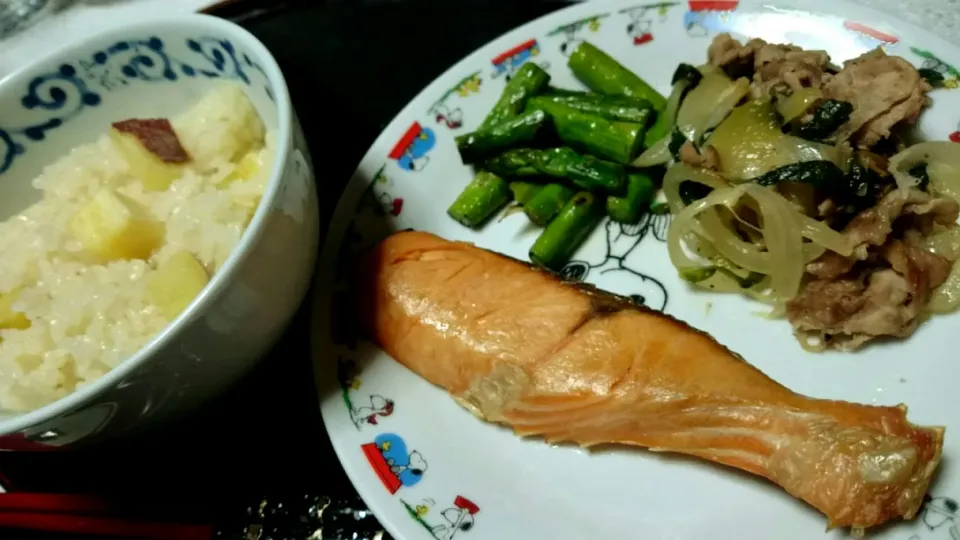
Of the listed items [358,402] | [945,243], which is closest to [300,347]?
[358,402]

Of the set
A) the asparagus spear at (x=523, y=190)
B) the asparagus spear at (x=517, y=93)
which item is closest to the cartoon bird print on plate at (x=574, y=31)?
the asparagus spear at (x=517, y=93)

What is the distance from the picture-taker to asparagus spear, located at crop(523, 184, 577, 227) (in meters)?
2.35

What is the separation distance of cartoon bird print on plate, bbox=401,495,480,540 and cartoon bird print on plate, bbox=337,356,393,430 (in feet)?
0.84

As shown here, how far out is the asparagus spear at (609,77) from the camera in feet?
8.17

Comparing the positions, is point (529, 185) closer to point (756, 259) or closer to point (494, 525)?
point (756, 259)

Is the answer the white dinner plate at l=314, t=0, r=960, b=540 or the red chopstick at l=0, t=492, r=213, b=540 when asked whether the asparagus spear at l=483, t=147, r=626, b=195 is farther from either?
the red chopstick at l=0, t=492, r=213, b=540

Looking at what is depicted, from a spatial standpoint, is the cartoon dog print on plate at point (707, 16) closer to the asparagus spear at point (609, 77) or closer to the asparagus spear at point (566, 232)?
the asparagus spear at point (609, 77)

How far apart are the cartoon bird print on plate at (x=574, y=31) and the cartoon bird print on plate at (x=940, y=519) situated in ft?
5.63

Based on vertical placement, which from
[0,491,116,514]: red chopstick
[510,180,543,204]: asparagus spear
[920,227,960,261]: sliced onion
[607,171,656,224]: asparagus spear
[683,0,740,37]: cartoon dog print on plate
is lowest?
[0,491,116,514]: red chopstick

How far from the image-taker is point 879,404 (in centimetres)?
180

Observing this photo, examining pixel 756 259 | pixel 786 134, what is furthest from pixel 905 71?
pixel 756 259

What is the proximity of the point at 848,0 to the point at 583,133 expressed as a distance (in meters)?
0.90

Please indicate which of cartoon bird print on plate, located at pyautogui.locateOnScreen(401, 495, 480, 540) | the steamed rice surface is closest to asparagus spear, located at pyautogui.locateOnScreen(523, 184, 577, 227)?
the steamed rice surface

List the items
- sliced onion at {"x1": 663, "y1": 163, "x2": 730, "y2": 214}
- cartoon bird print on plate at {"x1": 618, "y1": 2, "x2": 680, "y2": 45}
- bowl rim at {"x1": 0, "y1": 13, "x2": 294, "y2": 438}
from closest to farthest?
bowl rim at {"x1": 0, "y1": 13, "x2": 294, "y2": 438}, sliced onion at {"x1": 663, "y1": 163, "x2": 730, "y2": 214}, cartoon bird print on plate at {"x1": 618, "y1": 2, "x2": 680, "y2": 45}
